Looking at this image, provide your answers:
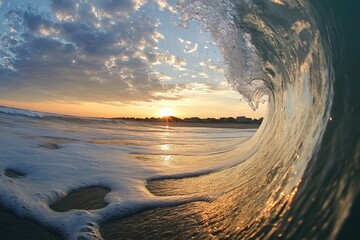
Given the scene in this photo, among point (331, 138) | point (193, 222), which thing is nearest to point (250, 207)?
point (193, 222)

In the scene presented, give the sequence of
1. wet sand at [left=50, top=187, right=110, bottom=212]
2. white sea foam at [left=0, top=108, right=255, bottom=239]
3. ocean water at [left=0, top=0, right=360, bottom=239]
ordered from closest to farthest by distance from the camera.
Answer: ocean water at [left=0, top=0, right=360, bottom=239] → white sea foam at [left=0, top=108, right=255, bottom=239] → wet sand at [left=50, top=187, right=110, bottom=212]

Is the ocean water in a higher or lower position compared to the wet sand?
higher

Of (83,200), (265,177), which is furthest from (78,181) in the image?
(265,177)

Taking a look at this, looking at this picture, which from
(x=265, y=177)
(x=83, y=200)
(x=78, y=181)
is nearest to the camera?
Answer: (x=265, y=177)

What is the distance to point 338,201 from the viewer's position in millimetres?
1001

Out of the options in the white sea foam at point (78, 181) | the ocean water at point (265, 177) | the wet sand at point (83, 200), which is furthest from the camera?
the wet sand at point (83, 200)

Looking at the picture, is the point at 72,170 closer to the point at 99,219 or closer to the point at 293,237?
the point at 99,219

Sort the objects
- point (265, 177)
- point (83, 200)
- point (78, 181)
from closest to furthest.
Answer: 1. point (265, 177)
2. point (83, 200)
3. point (78, 181)

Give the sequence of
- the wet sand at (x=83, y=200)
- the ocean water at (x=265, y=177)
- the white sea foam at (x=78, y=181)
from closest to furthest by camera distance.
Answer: the ocean water at (x=265, y=177) → the white sea foam at (x=78, y=181) → the wet sand at (x=83, y=200)

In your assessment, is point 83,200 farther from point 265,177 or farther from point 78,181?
point 265,177

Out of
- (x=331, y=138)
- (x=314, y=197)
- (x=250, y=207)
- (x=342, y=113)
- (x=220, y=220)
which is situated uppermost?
(x=342, y=113)

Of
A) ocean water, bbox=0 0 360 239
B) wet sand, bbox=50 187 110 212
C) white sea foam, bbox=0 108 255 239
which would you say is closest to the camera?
ocean water, bbox=0 0 360 239

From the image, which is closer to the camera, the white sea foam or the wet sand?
the white sea foam

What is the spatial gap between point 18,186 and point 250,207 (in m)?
2.21
